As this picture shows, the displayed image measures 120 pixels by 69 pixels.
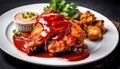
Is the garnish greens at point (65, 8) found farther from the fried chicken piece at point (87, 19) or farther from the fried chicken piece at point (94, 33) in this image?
the fried chicken piece at point (94, 33)

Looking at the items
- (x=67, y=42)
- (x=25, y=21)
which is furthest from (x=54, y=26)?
(x=25, y=21)

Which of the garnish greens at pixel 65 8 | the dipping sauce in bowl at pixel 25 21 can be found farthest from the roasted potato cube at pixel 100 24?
the dipping sauce in bowl at pixel 25 21

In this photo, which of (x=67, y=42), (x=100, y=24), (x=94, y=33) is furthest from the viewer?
(x=100, y=24)

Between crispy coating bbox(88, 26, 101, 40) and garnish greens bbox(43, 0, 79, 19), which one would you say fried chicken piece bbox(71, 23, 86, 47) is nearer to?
crispy coating bbox(88, 26, 101, 40)

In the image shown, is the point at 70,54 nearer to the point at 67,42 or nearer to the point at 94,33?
the point at 67,42

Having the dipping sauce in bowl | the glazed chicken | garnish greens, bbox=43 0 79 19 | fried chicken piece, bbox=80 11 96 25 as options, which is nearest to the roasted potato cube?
fried chicken piece, bbox=80 11 96 25

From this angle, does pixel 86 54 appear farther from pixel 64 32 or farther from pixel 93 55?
pixel 64 32

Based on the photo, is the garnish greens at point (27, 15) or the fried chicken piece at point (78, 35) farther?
the garnish greens at point (27, 15)
